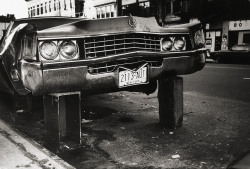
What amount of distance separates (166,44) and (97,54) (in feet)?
3.16

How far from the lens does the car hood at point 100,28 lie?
2.90 meters

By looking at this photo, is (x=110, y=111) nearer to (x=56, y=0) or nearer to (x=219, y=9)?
(x=219, y=9)

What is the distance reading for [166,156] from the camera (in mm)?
3121

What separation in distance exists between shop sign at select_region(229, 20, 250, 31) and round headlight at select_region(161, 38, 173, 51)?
24289mm

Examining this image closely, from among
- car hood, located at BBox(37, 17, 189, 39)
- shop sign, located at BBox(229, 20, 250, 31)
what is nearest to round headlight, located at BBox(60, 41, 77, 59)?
car hood, located at BBox(37, 17, 189, 39)

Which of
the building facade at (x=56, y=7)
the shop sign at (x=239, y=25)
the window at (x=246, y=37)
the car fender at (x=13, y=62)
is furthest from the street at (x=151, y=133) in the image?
the building facade at (x=56, y=7)

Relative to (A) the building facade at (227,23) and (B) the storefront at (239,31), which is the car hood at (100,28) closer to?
(A) the building facade at (227,23)

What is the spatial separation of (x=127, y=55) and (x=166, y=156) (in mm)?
1161

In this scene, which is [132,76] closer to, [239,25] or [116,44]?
[116,44]

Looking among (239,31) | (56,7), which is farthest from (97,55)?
(56,7)

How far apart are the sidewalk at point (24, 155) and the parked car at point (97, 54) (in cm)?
59

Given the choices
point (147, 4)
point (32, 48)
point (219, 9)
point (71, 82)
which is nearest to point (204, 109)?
point (71, 82)

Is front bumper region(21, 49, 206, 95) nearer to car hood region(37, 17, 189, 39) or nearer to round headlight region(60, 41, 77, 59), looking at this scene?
round headlight region(60, 41, 77, 59)

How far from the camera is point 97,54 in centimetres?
320
